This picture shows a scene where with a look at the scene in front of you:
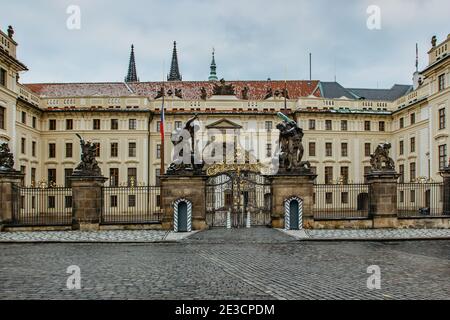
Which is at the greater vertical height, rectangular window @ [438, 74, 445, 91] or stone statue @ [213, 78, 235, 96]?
stone statue @ [213, 78, 235, 96]

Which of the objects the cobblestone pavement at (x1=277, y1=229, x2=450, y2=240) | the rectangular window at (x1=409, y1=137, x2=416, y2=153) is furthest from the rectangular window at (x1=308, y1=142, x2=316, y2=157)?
the cobblestone pavement at (x1=277, y1=229, x2=450, y2=240)

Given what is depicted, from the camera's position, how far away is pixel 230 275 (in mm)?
10781

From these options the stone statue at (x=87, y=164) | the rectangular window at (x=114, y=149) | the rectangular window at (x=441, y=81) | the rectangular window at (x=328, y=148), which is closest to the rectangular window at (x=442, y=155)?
the rectangular window at (x=441, y=81)

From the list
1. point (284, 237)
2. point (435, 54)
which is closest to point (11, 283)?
point (284, 237)

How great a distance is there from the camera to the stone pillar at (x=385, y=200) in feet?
73.3

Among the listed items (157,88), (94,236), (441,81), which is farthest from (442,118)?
(157,88)

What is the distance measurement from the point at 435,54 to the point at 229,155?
20964 mm

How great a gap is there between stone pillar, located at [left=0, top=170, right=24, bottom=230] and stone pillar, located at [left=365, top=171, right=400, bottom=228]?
55.1 ft

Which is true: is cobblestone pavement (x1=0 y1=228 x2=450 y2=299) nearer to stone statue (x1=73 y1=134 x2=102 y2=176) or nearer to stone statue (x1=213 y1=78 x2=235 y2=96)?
stone statue (x1=73 y1=134 x2=102 y2=176)

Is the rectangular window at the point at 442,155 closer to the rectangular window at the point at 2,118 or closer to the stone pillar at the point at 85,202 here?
the stone pillar at the point at 85,202

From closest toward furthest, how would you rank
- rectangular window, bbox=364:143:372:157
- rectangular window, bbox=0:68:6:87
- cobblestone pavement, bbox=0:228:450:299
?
cobblestone pavement, bbox=0:228:450:299 < rectangular window, bbox=0:68:6:87 < rectangular window, bbox=364:143:372:157

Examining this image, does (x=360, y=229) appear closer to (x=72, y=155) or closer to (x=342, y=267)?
(x=342, y=267)

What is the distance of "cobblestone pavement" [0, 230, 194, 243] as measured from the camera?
18.6 meters

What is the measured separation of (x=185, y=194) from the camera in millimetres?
22125
